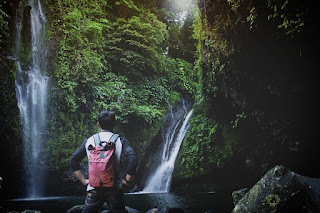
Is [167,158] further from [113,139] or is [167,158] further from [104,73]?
[113,139]

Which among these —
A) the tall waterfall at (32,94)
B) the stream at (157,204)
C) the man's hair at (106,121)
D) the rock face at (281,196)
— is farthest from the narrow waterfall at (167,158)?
the man's hair at (106,121)

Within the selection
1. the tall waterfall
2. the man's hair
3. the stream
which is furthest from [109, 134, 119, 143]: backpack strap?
the tall waterfall

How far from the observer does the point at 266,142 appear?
6824 mm

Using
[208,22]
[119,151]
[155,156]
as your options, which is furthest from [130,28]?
[119,151]

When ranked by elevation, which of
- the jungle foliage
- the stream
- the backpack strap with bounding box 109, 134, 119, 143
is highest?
the jungle foliage

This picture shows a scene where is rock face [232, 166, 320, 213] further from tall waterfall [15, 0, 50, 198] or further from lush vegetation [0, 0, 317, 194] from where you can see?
tall waterfall [15, 0, 50, 198]

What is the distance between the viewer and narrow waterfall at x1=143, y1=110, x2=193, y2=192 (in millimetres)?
9398

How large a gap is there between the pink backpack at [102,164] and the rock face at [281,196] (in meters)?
3.10

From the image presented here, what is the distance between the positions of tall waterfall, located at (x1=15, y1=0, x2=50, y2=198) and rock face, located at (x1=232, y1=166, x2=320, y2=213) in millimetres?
7490

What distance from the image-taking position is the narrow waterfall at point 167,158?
9.40m

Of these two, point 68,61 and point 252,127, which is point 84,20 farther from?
point 252,127

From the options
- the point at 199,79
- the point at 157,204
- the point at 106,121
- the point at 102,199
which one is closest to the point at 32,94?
the point at 157,204

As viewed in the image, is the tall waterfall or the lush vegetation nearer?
the lush vegetation

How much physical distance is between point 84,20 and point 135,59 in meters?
3.34
